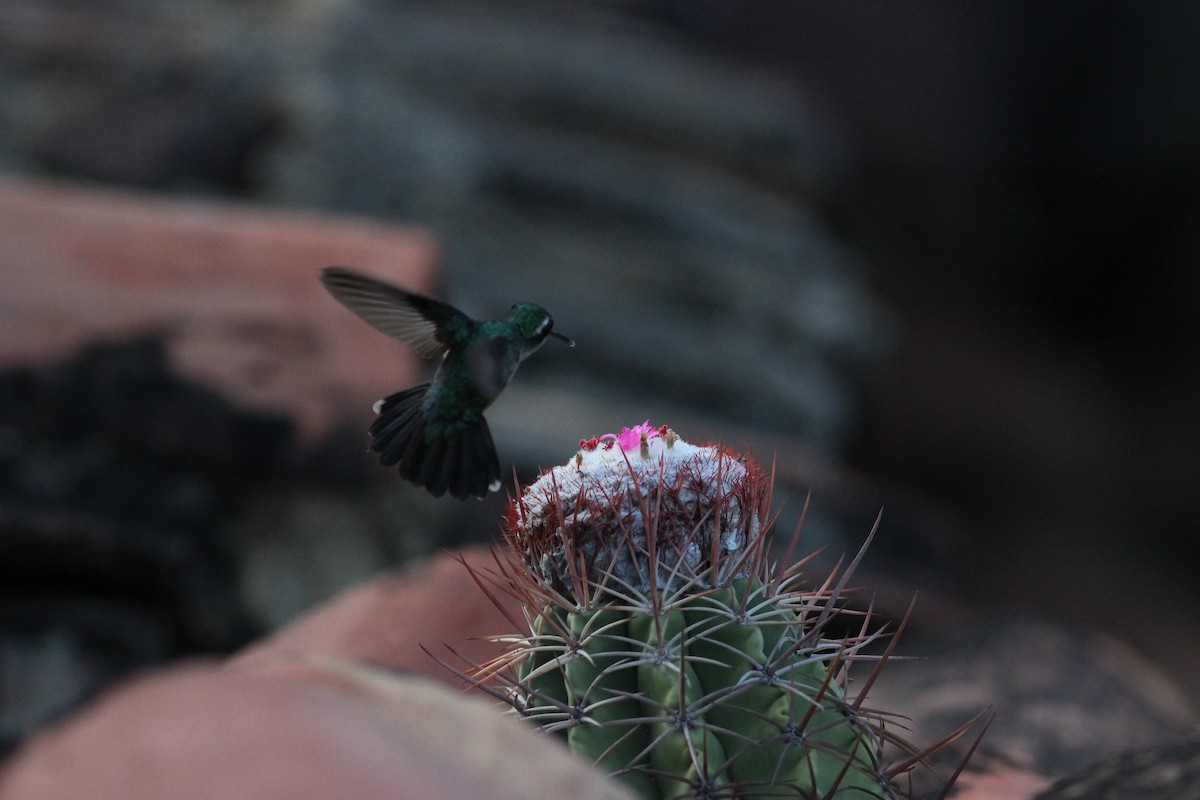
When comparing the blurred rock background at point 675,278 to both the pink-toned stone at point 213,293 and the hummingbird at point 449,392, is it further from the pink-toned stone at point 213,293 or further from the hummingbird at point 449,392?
the hummingbird at point 449,392

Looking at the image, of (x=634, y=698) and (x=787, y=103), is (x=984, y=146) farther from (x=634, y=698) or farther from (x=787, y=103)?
(x=634, y=698)

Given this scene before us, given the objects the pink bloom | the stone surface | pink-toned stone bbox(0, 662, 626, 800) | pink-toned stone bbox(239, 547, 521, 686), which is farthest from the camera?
the stone surface

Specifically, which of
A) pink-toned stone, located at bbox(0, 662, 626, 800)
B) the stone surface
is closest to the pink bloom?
pink-toned stone, located at bbox(0, 662, 626, 800)

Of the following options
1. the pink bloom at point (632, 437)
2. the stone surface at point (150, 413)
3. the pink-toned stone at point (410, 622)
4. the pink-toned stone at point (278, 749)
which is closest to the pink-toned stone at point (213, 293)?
the stone surface at point (150, 413)

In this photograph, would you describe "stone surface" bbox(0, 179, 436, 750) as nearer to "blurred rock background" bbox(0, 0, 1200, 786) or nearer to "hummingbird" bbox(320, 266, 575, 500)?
"blurred rock background" bbox(0, 0, 1200, 786)

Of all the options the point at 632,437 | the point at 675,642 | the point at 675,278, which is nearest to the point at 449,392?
the point at 632,437

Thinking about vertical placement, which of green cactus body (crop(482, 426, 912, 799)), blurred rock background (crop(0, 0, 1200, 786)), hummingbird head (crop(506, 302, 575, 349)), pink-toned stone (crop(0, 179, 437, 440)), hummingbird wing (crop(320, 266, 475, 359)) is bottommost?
green cactus body (crop(482, 426, 912, 799))

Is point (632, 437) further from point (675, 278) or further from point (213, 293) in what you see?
point (675, 278)
